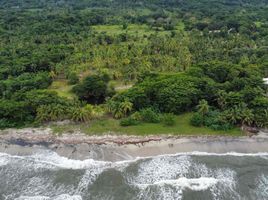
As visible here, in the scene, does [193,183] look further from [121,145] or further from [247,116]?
[247,116]

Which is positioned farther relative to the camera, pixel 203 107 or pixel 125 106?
pixel 125 106

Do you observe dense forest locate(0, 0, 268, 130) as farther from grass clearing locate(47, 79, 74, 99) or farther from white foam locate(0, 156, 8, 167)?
white foam locate(0, 156, 8, 167)

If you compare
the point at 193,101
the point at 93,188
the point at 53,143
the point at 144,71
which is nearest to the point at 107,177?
the point at 93,188

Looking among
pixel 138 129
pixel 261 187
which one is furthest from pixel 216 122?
pixel 261 187

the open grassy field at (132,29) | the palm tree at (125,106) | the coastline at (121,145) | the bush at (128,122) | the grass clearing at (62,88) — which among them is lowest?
the open grassy field at (132,29)

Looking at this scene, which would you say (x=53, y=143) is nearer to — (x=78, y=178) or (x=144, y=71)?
(x=78, y=178)

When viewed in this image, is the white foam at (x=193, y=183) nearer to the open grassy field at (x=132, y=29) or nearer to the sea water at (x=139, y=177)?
the sea water at (x=139, y=177)

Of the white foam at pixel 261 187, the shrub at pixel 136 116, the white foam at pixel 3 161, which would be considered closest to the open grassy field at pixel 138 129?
the shrub at pixel 136 116
